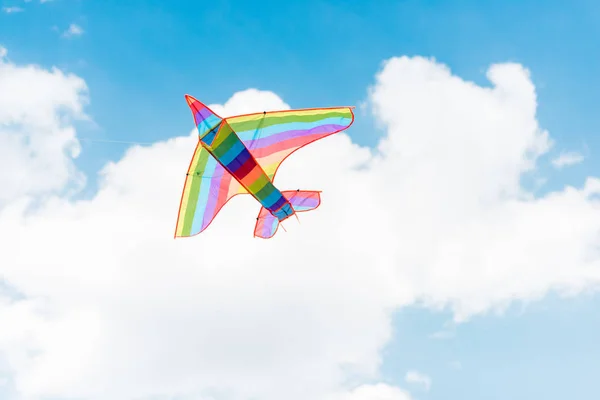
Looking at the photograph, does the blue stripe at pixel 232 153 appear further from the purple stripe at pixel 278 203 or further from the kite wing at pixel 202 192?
the purple stripe at pixel 278 203

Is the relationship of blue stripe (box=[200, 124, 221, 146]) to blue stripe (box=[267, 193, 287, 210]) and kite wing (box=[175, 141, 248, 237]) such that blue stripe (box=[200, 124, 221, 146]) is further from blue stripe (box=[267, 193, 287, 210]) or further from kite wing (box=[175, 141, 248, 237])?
blue stripe (box=[267, 193, 287, 210])

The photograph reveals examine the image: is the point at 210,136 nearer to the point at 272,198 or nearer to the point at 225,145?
the point at 225,145

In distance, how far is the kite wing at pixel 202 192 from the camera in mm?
18281

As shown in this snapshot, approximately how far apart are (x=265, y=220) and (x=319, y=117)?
4.75 meters

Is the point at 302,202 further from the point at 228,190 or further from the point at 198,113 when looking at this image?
the point at 198,113

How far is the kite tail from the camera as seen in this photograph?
20.3 meters

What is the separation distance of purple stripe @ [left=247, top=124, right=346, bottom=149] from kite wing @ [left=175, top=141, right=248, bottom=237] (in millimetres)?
1625

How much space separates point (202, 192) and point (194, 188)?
15.5 inches

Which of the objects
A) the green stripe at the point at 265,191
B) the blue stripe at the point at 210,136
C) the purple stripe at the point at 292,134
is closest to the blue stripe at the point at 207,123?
the blue stripe at the point at 210,136

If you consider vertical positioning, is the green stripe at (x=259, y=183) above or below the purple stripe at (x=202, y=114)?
below

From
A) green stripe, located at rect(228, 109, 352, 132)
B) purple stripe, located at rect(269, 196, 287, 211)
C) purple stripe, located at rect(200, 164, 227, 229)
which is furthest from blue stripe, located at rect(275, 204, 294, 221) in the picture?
green stripe, located at rect(228, 109, 352, 132)

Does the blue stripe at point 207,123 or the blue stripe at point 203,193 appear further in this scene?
the blue stripe at point 203,193

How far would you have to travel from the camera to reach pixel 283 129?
18047mm

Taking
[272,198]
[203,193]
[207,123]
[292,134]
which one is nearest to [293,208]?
[272,198]
